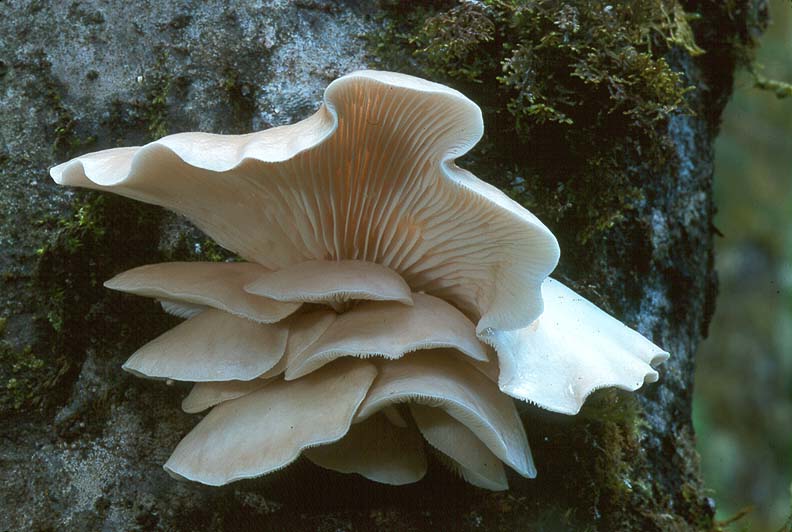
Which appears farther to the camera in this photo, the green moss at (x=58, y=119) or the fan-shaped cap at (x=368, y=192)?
the green moss at (x=58, y=119)

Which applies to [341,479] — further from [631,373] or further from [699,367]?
[699,367]

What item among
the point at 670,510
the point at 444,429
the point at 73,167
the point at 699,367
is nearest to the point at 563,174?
the point at 444,429

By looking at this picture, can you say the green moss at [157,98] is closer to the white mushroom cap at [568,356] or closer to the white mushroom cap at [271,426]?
the white mushroom cap at [271,426]

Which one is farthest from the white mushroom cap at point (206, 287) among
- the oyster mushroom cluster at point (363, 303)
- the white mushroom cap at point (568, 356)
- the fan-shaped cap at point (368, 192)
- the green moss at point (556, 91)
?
the green moss at point (556, 91)

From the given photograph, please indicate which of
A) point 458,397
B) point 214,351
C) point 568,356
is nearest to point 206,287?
point 214,351

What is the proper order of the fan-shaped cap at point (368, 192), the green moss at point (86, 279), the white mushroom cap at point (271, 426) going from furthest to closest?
the green moss at point (86, 279)
the white mushroom cap at point (271, 426)
the fan-shaped cap at point (368, 192)

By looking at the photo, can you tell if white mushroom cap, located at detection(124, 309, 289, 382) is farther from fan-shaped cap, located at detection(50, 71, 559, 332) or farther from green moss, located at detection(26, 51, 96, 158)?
green moss, located at detection(26, 51, 96, 158)
